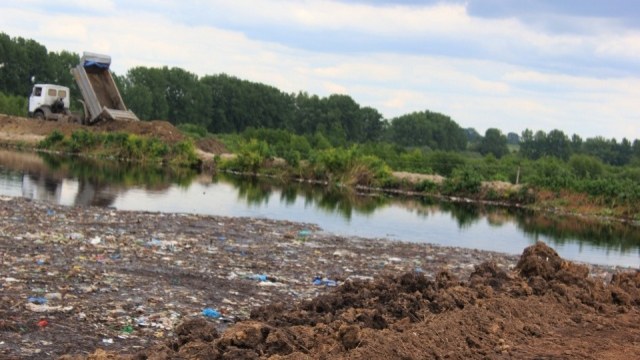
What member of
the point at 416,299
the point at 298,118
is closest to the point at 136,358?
the point at 416,299

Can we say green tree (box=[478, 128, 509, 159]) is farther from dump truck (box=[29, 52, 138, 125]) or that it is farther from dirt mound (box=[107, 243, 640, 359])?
dirt mound (box=[107, 243, 640, 359])

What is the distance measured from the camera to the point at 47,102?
139ft

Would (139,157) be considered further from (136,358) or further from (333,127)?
(333,127)

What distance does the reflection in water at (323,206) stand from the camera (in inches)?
746

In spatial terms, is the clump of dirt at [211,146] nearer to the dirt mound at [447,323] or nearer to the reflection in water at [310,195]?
the reflection in water at [310,195]

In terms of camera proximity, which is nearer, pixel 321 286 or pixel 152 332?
pixel 152 332

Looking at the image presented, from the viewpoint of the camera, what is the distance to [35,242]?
10.5 metres

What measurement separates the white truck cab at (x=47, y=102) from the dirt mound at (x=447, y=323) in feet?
120

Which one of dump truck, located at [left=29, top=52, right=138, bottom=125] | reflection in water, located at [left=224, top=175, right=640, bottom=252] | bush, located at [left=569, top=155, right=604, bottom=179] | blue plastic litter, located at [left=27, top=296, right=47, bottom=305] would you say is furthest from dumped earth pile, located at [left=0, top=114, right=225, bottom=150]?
blue plastic litter, located at [left=27, top=296, right=47, bottom=305]

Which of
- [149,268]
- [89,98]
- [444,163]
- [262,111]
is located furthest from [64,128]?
[262,111]

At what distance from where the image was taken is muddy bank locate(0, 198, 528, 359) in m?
6.92

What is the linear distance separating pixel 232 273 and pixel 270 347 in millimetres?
4608

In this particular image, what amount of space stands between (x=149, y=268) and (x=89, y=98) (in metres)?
31.5

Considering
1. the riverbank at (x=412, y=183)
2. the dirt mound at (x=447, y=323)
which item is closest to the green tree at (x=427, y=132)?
the riverbank at (x=412, y=183)
